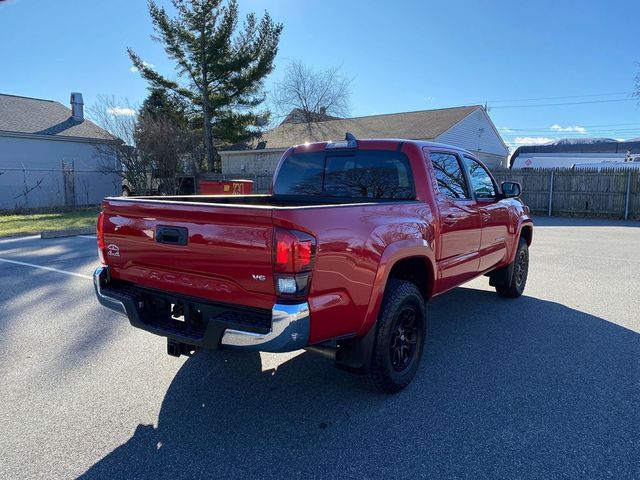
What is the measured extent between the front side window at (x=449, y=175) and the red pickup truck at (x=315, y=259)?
2cm

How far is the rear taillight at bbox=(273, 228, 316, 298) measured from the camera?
263 cm

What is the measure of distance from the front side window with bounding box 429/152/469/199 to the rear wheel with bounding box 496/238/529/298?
1.86 m

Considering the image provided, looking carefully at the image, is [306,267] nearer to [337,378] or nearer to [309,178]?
[337,378]

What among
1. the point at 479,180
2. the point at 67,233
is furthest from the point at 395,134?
the point at 479,180

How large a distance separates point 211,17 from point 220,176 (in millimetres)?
9684

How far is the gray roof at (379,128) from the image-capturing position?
24250 millimetres

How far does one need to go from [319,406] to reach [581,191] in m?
20.4

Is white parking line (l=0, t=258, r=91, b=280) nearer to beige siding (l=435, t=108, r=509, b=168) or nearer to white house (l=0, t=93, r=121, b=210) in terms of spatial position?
white house (l=0, t=93, r=121, b=210)

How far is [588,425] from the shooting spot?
10.0 ft

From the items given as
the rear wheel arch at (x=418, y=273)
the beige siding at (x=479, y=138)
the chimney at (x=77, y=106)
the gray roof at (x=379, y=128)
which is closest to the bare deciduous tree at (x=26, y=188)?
the chimney at (x=77, y=106)

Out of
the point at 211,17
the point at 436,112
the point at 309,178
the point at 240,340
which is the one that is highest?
the point at 211,17

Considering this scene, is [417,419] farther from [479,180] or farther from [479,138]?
[479,138]

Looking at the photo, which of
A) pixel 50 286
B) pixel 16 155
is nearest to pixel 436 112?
pixel 16 155

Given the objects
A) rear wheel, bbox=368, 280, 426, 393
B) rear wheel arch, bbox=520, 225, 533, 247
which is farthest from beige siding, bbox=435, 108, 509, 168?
rear wheel, bbox=368, 280, 426, 393
